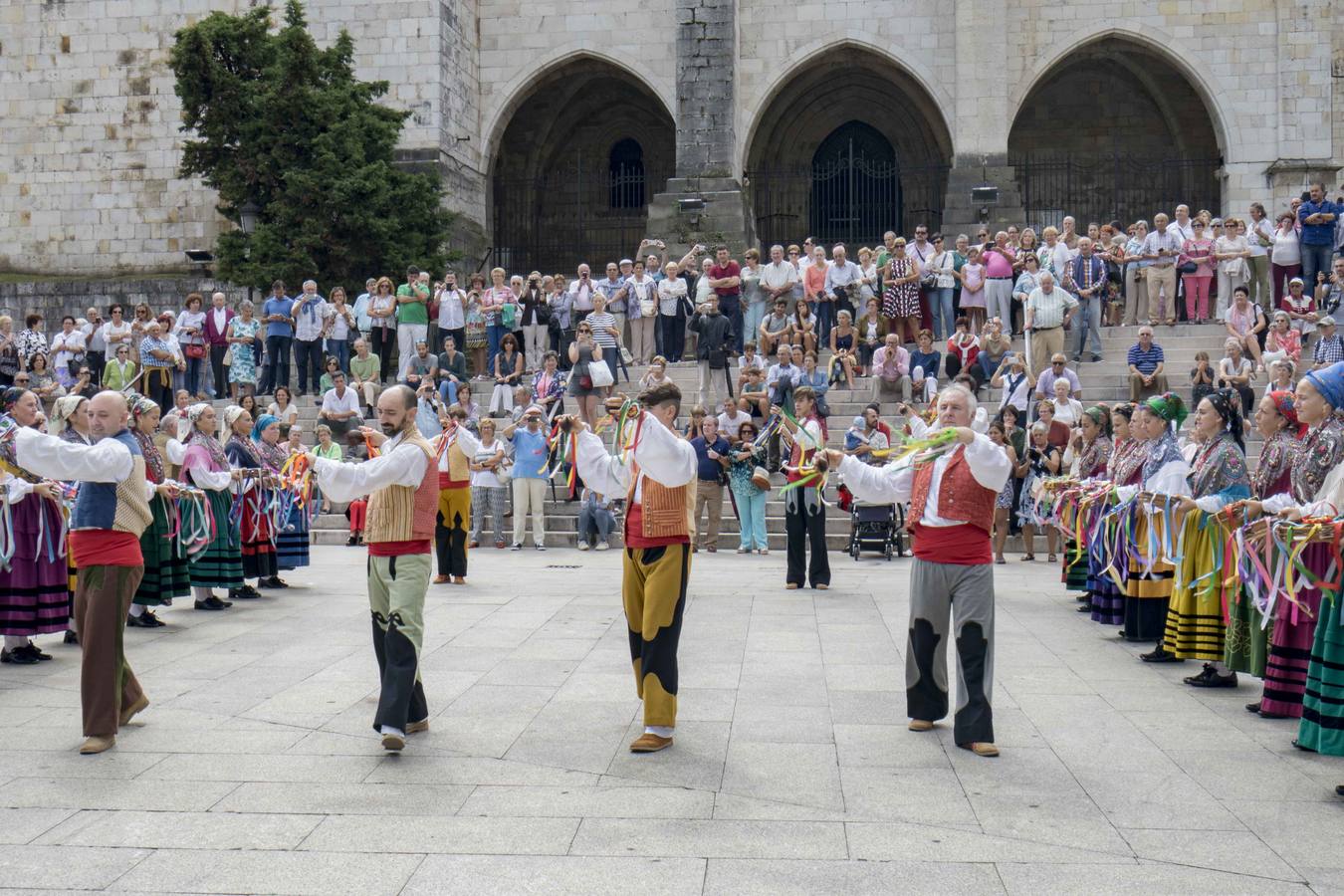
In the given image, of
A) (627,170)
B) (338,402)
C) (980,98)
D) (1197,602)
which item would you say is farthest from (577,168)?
(1197,602)

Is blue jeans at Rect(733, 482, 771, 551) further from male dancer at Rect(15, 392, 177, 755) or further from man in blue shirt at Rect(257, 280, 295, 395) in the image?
male dancer at Rect(15, 392, 177, 755)

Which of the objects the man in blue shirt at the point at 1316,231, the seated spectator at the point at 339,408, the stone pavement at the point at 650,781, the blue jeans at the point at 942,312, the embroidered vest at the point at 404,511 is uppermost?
the man in blue shirt at the point at 1316,231

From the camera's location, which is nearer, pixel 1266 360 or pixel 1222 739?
pixel 1222 739

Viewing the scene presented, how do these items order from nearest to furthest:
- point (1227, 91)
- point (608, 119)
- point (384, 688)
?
point (384, 688) < point (1227, 91) < point (608, 119)

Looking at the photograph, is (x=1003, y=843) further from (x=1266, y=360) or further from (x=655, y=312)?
(x=655, y=312)

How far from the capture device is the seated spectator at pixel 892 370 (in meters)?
17.8

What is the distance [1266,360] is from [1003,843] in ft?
44.7

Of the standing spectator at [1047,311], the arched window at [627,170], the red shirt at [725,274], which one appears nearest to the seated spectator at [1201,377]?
the standing spectator at [1047,311]

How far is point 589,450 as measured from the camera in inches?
282

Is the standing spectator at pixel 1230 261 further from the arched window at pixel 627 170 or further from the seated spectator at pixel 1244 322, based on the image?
the arched window at pixel 627 170

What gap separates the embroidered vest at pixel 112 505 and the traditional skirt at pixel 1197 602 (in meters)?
5.95

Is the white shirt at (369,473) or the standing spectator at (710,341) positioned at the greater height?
the standing spectator at (710,341)

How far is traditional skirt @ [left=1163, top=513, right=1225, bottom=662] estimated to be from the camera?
815 cm

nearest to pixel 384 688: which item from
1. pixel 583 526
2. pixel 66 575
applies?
pixel 66 575
